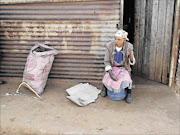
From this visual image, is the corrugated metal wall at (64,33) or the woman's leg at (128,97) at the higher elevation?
the corrugated metal wall at (64,33)

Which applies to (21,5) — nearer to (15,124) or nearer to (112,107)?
(15,124)

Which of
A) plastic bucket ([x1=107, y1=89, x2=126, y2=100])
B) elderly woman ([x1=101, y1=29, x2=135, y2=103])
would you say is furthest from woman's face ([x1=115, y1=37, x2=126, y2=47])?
plastic bucket ([x1=107, y1=89, x2=126, y2=100])

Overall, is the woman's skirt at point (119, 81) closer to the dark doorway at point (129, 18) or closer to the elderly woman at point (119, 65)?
the elderly woman at point (119, 65)

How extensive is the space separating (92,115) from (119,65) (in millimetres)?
1109

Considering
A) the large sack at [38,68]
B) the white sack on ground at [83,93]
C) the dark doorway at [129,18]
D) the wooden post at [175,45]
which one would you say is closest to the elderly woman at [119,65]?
the white sack on ground at [83,93]

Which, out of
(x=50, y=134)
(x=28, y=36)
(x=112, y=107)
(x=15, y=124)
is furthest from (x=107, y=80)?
(x=28, y=36)

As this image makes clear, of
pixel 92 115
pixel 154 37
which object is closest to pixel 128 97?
pixel 92 115

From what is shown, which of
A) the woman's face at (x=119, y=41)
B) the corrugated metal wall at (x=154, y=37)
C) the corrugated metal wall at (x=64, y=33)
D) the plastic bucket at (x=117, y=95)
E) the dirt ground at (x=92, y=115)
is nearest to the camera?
the dirt ground at (x=92, y=115)

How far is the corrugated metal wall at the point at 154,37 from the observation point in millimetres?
4254

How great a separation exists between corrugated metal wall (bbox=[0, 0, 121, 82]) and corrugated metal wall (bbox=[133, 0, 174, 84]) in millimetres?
864

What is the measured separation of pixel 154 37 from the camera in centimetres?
450

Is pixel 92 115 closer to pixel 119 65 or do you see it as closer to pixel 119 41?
pixel 119 65

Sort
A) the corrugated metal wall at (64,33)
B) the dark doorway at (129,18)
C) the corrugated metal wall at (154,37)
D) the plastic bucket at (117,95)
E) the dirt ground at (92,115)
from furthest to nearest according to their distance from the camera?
the dark doorway at (129,18)
the corrugated metal wall at (154,37)
the corrugated metal wall at (64,33)
the plastic bucket at (117,95)
the dirt ground at (92,115)

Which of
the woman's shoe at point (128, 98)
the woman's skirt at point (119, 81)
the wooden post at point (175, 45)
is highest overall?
the wooden post at point (175, 45)
